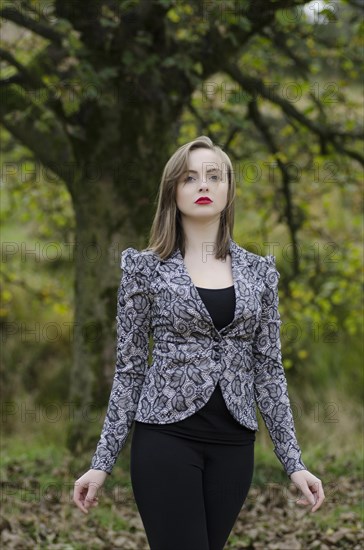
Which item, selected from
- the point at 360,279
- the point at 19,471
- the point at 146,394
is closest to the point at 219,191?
the point at 146,394

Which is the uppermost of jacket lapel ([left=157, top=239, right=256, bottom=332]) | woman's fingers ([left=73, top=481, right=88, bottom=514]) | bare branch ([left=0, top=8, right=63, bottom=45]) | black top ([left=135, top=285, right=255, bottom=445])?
bare branch ([left=0, top=8, right=63, bottom=45])

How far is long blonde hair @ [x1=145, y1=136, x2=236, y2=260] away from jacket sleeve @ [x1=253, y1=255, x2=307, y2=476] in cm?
26

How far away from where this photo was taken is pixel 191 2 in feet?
18.5

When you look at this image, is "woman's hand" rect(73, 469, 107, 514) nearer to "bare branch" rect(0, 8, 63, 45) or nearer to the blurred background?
the blurred background

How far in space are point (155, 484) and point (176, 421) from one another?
0.67 feet

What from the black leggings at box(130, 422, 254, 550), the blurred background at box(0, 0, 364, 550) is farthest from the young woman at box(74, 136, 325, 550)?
the blurred background at box(0, 0, 364, 550)

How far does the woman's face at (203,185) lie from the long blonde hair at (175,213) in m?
0.02

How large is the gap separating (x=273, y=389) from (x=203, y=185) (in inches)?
28.8

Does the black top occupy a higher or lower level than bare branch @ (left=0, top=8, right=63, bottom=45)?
lower

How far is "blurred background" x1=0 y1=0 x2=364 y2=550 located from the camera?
18.1ft

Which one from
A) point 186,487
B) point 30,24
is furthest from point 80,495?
point 30,24

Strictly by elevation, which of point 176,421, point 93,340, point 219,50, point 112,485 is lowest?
point 112,485

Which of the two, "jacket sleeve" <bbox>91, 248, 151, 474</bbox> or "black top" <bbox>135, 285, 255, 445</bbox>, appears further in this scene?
"jacket sleeve" <bbox>91, 248, 151, 474</bbox>

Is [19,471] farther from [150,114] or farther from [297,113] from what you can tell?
[297,113]
